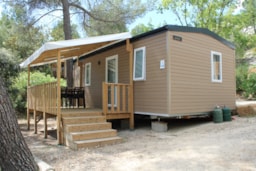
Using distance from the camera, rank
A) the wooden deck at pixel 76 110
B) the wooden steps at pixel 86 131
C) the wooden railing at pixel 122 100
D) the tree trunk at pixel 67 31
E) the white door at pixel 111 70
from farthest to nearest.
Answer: the tree trunk at pixel 67 31, the white door at pixel 111 70, the wooden railing at pixel 122 100, the wooden deck at pixel 76 110, the wooden steps at pixel 86 131

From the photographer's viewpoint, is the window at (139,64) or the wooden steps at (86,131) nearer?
the wooden steps at (86,131)

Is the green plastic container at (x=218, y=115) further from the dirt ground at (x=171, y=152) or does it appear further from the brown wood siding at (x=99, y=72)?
the brown wood siding at (x=99, y=72)

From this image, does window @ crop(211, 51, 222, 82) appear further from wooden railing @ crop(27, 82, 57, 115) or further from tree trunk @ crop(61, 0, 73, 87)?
tree trunk @ crop(61, 0, 73, 87)

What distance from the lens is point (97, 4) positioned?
1415cm

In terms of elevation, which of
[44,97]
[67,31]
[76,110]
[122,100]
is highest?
[67,31]

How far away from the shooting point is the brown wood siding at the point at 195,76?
7086 millimetres

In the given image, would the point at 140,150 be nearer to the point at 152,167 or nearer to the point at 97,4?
the point at 152,167

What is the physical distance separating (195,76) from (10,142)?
5810 mm

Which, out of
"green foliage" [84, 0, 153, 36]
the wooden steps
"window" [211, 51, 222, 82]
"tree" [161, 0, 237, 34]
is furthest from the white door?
"tree" [161, 0, 237, 34]

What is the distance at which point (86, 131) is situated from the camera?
637 centimetres

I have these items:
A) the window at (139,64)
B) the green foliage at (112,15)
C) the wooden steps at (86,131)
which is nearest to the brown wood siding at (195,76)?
the window at (139,64)

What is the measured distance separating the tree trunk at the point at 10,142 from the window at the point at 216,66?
6617 mm

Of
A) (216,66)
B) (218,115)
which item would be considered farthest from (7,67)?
(218,115)

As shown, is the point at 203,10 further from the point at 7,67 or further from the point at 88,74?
the point at 7,67
